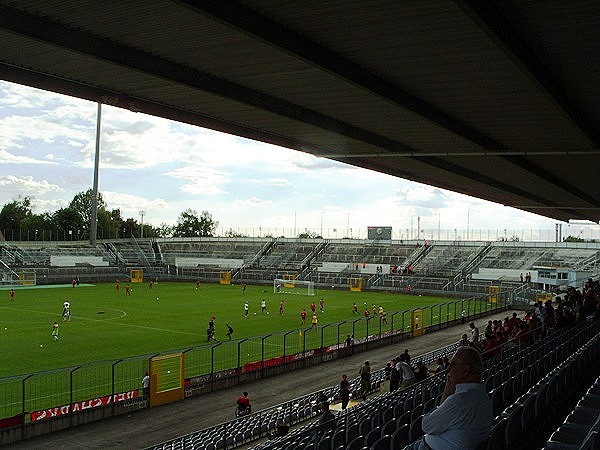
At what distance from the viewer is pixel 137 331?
37.2 meters

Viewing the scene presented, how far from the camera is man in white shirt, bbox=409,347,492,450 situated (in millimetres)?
3941

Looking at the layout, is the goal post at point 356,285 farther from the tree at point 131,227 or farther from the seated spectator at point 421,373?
the tree at point 131,227

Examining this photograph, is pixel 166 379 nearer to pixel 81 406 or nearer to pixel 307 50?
pixel 81 406

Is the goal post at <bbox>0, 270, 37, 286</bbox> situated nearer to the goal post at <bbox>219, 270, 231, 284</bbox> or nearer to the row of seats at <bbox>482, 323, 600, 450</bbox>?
the goal post at <bbox>219, 270, 231, 284</bbox>

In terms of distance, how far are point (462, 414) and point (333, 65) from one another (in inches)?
390

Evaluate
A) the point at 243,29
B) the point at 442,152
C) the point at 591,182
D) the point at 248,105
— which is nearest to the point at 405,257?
the point at 591,182

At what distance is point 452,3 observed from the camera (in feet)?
31.2

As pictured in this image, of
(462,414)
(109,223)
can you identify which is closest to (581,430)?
(462,414)

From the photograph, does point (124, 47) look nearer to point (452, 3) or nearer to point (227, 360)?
point (452, 3)

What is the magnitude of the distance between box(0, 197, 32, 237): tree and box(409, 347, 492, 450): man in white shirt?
14398 cm

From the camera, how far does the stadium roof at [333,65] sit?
1023cm

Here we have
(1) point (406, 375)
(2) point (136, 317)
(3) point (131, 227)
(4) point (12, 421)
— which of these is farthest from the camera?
(3) point (131, 227)

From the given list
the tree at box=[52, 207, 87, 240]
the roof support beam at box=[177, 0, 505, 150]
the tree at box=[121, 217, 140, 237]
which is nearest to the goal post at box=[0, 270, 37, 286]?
the roof support beam at box=[177, 0, 505, 150]

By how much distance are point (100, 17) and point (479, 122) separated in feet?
39.2
